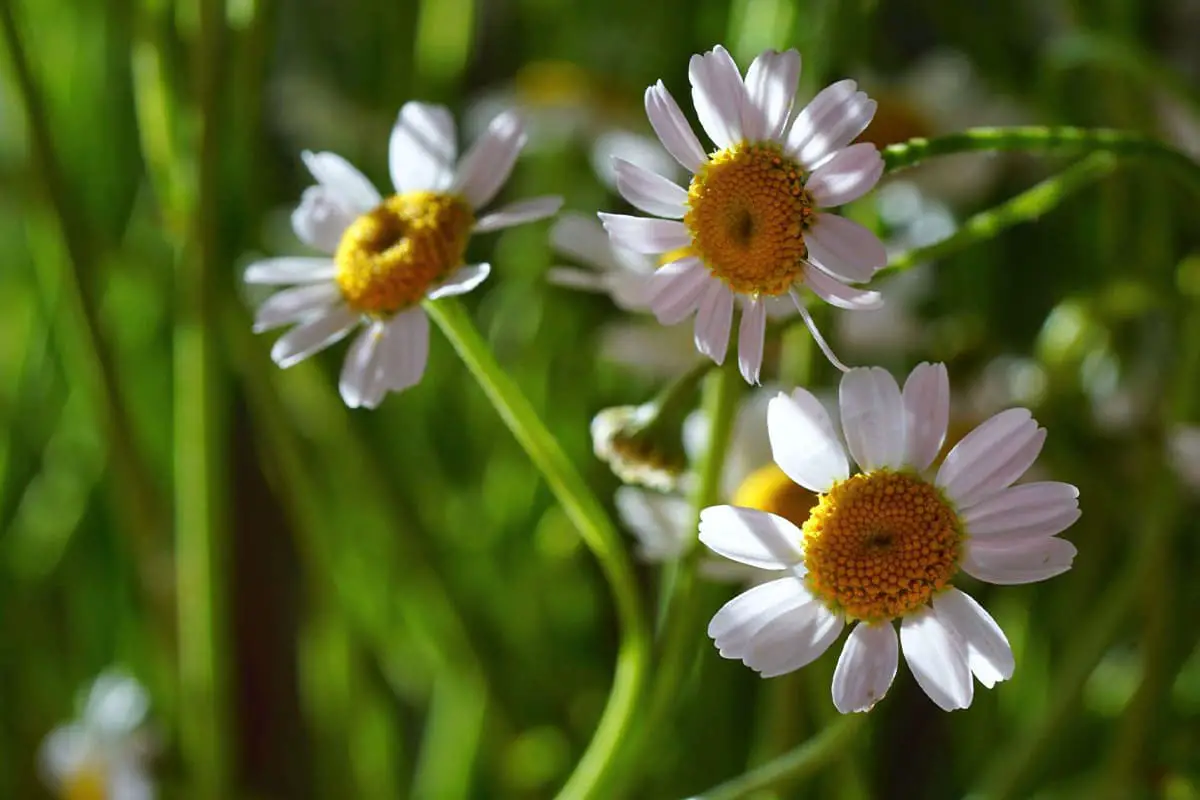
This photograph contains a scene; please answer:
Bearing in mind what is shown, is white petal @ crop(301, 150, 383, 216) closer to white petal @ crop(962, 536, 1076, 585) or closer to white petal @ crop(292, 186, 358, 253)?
white petal @ crop(292, 186, 358, 253)

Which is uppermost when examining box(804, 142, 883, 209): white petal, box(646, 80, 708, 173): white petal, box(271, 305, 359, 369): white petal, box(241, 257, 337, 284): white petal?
box(241, 257, 337, 284): white petal

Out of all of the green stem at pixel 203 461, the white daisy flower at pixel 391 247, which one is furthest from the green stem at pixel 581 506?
the green stem at pixel 203 461

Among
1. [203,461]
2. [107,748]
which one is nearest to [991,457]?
[203,461]

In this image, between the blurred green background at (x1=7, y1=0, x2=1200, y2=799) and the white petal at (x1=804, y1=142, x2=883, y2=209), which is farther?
the blurred green background at (x1=7, y1=0, x2=1200, y2=799)

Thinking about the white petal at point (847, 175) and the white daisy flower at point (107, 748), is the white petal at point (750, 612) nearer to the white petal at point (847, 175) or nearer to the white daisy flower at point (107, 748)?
the white petal at point (847, 175)

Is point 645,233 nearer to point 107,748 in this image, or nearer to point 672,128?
point 672,128

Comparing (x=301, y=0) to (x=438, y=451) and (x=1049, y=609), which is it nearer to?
(x=438, y=451)

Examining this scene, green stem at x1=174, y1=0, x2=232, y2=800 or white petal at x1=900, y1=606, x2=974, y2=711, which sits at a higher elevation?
green stem at x1=174, y1=0, x2=232, y2=800

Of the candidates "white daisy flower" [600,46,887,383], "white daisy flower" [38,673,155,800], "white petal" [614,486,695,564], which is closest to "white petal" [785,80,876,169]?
"white daisy flower" [600,46,887,383]
